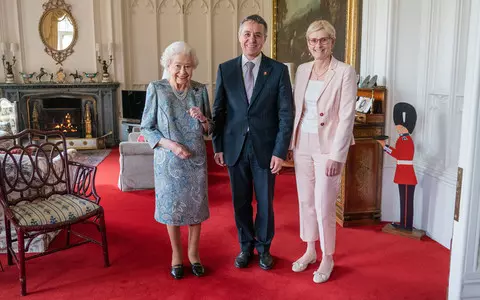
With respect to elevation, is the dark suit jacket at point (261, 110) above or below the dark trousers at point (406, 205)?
above

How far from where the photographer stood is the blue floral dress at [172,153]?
286 cm

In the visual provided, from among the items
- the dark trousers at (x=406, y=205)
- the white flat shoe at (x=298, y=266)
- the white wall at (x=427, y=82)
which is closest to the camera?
the white flat shoe at (x=298, y=266)

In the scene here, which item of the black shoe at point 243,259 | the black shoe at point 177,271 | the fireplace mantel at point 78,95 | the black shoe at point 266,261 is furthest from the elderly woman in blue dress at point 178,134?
the fireplace mantel at point 78,95

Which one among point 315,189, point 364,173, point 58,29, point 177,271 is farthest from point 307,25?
point 58,29

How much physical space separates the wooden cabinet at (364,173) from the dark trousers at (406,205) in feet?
1.00

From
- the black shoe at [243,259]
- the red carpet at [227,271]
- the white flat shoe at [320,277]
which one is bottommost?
the red carpet at [227,271]

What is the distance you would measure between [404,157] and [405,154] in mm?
27

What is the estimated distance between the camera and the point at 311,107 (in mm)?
2895

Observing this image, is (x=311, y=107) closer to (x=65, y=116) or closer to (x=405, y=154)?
(x=405, y=154)

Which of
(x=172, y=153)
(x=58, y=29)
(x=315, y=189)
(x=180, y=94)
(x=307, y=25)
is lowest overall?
(x=315, y=189)

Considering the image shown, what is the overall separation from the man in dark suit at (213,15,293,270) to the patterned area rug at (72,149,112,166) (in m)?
4.53

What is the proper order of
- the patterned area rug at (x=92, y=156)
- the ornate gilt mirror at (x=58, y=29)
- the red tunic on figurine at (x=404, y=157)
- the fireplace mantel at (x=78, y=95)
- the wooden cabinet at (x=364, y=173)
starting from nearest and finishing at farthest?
1. the red tunic on figurine at (x=404, y=157)
2. the wooden cabinet at (x=364, y=173)
3. the patterned area rug at (x=92, y=156)
4. the fireplace mantel at (x=78, y=95)
5. the ornate gilt mirror at (x=58, y=29)

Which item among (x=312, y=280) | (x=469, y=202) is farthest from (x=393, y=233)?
(x=469, y=202)

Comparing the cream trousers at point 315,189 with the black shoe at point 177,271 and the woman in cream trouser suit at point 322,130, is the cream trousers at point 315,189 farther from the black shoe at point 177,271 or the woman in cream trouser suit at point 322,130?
the black shoe at point 177,271
